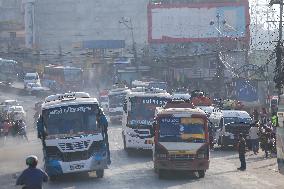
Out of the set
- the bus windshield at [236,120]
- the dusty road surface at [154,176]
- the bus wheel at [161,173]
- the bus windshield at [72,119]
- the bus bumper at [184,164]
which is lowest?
the dusty road surface at [154,176]

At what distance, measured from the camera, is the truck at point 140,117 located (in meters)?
31.6

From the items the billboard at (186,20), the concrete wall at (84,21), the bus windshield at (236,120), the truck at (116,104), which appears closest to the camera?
the bus windshield at (236,120)

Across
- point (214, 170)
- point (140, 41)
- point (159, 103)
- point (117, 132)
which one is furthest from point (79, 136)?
point (140, 41)

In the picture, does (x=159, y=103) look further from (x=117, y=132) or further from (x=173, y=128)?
(x=117, y=132)

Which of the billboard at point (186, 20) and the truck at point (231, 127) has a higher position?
the billboard at point (186, 20)

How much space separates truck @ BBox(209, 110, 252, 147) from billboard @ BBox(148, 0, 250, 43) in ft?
206

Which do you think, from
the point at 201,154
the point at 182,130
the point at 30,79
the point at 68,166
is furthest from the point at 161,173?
the point at 30,79

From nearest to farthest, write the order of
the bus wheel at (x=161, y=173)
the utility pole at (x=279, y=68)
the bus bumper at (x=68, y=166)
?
the bus bumper at (x=68, y=166) < the bus wheel at (x=161, y=173) < the utility pole at (x=279, y=68)

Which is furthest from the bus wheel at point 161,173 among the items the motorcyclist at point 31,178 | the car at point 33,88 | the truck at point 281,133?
the car at point 33,88

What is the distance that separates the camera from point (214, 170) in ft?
89.6

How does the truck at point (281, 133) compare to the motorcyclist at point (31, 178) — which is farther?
the truck at point (281, 133)

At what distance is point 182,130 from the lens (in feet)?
82.5

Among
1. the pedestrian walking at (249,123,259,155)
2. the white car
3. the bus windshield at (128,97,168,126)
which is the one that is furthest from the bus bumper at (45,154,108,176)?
the white car

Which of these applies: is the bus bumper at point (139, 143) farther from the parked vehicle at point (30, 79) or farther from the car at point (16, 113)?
the parked vehicle at point (30, 79)
